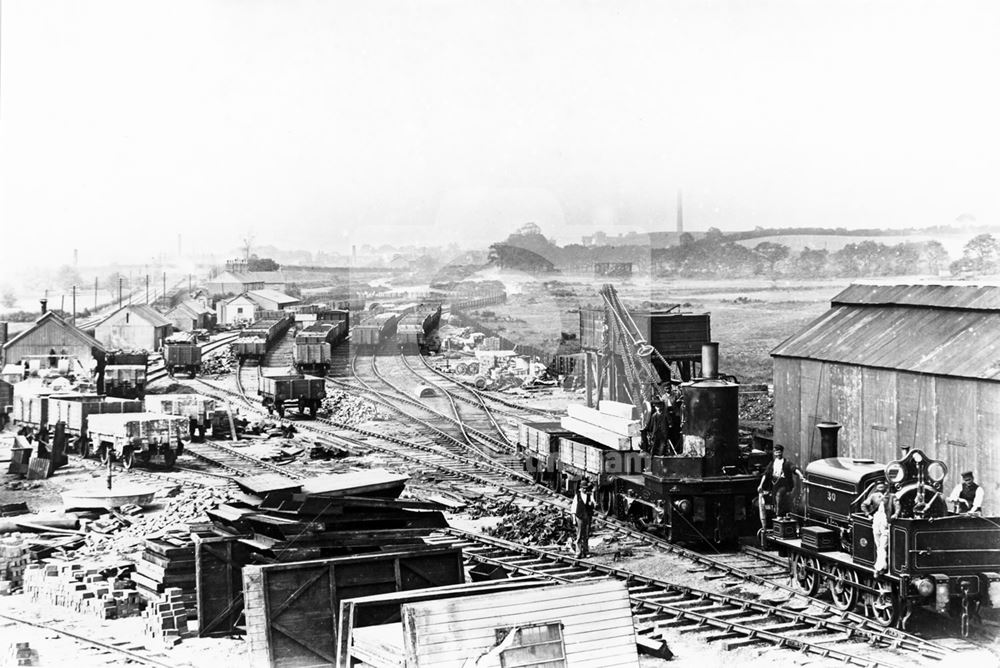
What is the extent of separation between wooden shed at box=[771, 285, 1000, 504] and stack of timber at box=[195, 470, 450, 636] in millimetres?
8709

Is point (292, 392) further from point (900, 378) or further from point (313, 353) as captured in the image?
point (900, 378)

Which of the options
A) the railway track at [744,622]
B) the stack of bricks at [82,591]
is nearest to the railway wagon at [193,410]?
the stack of bricks at [82,591]

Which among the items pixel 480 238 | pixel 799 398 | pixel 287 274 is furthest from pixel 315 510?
pixel 287 274

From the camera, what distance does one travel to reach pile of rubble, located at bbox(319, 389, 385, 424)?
3228 centimetres

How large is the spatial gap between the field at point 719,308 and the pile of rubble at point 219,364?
33.5 ft

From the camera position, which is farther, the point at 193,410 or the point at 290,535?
the point at 193,410

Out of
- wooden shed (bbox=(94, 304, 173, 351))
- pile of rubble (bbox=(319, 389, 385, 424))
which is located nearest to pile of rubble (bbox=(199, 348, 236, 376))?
wooden shed (bbox=(94, 304, 173, 351))

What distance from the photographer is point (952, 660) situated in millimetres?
12039

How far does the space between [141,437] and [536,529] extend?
11560 millimetres

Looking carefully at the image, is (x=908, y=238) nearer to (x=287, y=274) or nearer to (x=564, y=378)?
(x=564, y=378)

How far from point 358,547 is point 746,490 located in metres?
7.38

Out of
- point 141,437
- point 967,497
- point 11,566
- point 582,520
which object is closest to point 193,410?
point 141,437

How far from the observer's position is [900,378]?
18.6 m

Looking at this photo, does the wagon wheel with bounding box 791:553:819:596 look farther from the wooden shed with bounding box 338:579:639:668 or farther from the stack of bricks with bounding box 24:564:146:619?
the stack of bricks with bounding box 24:564:146:619
